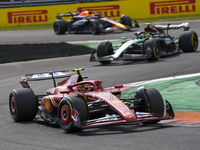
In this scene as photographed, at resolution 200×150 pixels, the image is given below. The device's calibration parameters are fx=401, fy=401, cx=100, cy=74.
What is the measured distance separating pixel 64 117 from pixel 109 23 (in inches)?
743

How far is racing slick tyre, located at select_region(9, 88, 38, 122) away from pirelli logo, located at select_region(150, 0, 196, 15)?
23.6 m

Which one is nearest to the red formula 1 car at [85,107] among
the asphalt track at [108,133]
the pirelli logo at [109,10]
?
the asphalt track at [108,133]

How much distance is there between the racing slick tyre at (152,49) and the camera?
14319mm

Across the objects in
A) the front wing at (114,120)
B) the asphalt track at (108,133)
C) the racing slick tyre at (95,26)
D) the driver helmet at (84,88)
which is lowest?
the asphalt track at (108,133)

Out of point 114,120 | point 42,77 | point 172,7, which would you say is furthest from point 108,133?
point 172,7

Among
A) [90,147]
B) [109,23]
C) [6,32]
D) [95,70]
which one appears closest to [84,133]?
[90,147]

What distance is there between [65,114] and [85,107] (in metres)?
0.43

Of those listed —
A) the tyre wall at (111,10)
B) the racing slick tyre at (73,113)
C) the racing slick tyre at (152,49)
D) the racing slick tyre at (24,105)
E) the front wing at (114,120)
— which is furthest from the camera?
the tyre wall at (111,10)

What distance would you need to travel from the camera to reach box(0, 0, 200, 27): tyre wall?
2973 cm

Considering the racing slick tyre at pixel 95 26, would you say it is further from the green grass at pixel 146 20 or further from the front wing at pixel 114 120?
the front wing at pixel 114 120

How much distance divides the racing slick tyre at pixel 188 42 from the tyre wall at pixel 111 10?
1369 cm

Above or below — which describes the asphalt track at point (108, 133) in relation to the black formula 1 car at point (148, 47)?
below

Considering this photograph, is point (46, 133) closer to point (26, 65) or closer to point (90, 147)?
point (90, 147)

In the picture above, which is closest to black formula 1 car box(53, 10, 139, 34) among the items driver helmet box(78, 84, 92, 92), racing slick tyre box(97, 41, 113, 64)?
racing slick tyre box(97, 41, 113, 64)
